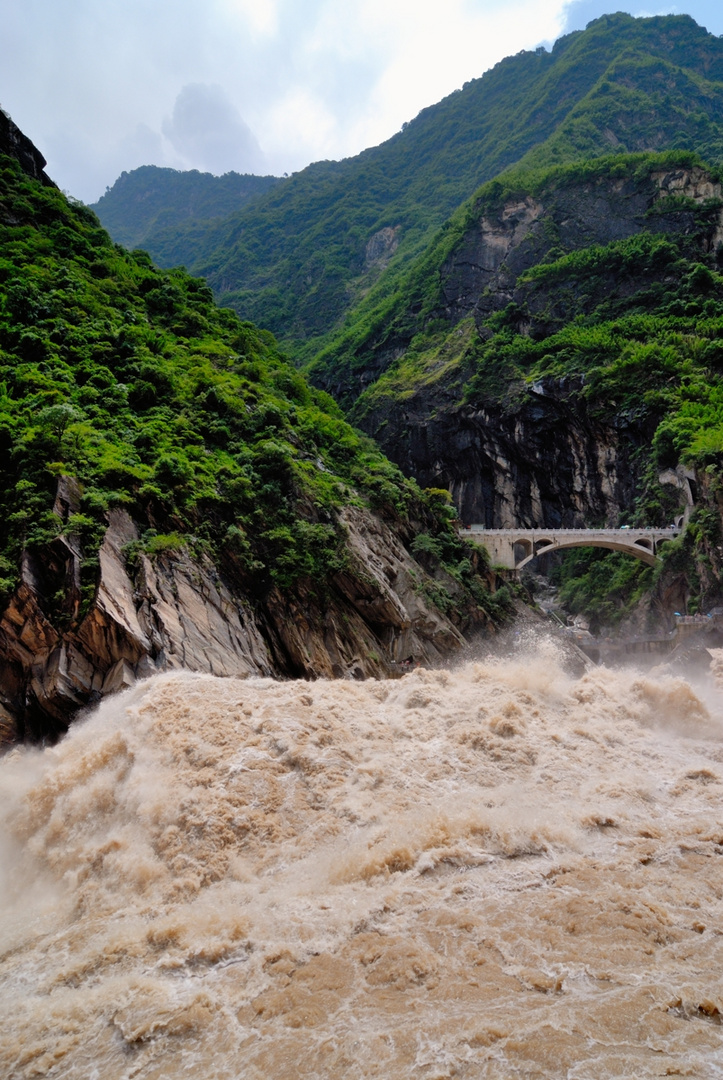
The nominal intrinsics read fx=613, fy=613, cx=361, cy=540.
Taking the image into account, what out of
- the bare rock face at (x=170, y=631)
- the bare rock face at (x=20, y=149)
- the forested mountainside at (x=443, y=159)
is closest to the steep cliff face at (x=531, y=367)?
the forested mountainside at (x=443, y=159)

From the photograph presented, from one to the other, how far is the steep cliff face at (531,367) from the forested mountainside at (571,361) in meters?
0.16

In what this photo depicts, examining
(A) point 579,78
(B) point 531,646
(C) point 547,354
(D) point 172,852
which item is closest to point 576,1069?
(D) point 172,852

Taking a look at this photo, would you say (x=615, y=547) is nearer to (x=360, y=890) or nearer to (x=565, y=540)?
(x=565, y=540)

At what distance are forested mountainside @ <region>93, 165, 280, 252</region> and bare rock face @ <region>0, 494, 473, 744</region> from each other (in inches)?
6174

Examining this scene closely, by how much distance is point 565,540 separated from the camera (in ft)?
157

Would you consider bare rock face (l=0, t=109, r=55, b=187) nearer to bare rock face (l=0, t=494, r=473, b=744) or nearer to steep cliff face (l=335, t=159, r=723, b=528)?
bare rock face (l=0, t=494, r=473, b=744)

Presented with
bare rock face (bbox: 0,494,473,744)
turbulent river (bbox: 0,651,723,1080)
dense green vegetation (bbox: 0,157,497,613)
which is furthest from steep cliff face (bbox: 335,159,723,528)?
turbulent river (bbox: 0,651,723,1080)

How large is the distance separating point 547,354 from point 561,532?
73.2ft

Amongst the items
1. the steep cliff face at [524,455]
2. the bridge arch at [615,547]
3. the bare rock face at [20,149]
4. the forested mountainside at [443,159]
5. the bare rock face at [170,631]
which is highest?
the forested mountainside at [443,159]

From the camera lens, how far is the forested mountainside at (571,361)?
4781 cm

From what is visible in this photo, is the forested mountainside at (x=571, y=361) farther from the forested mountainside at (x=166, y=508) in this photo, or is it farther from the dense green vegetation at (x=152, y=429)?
the dense green vegetation at (x=152, y=429)

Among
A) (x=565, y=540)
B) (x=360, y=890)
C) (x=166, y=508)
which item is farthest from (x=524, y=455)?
(x=360, y=890)

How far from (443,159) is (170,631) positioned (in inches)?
5674

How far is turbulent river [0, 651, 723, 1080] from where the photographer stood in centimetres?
753
